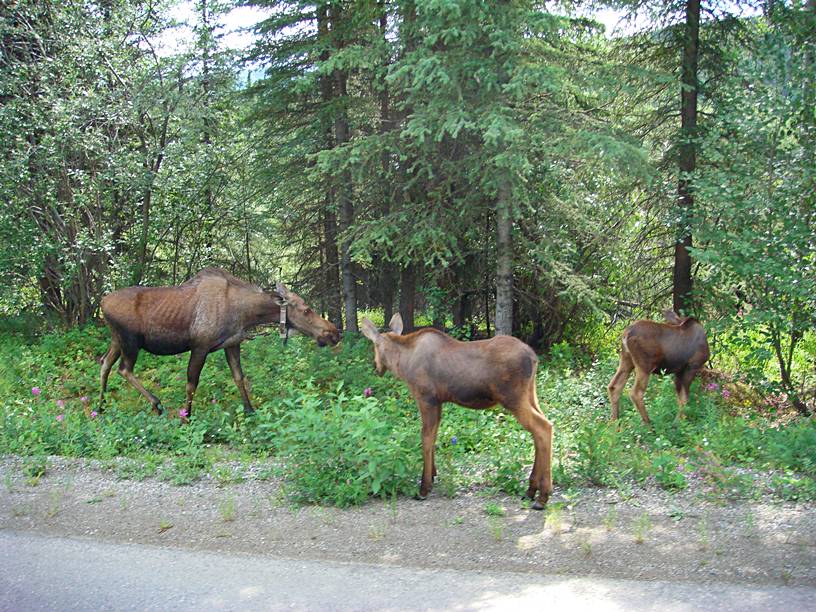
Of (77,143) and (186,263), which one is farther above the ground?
(77,143)

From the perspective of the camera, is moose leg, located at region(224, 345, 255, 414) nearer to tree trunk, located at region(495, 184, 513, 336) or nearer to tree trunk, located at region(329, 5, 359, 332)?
tree trunk, located at region(329, 5, 359, 332)

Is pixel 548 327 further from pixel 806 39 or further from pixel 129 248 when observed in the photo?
pixel 129 248

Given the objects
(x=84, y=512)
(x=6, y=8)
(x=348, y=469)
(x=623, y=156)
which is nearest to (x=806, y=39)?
(x=623, y=156)

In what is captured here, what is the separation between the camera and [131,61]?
53.7 ft

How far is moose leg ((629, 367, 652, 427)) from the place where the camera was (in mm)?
10078

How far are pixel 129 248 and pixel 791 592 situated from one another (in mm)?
14790

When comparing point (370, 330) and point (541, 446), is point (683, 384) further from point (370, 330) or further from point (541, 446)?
point (370, 330)

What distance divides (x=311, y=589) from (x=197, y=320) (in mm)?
6387

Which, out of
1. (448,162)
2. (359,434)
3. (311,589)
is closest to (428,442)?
(359,434)

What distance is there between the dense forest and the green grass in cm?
172

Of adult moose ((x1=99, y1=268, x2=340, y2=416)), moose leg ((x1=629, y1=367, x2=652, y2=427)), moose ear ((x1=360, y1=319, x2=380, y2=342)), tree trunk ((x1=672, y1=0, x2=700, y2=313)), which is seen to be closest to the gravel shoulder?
moose ear ((x1=360, y1=319, x2=380, y2=342))

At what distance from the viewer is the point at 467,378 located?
6.84m

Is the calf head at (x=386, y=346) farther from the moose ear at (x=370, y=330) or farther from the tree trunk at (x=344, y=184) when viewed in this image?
the tree trunk at (x=344, y=184)

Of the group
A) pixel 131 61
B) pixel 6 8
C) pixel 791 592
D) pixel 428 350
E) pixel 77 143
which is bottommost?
pixel 791 592
